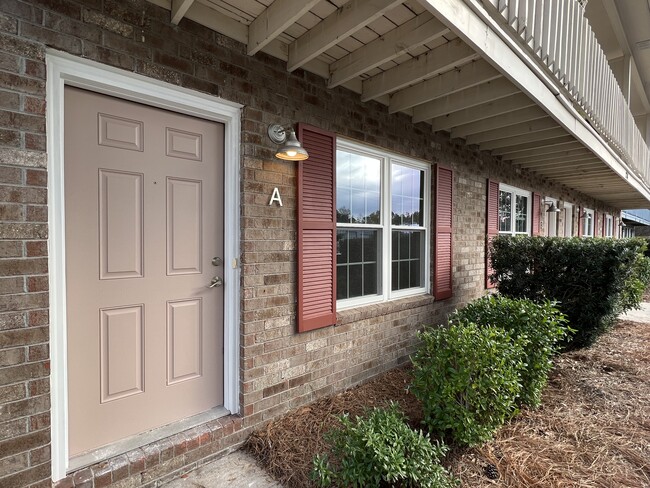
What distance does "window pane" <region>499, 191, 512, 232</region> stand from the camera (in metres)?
5.92

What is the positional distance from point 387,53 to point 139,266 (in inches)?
89.2

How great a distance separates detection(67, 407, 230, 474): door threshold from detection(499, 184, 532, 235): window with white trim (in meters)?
5.31

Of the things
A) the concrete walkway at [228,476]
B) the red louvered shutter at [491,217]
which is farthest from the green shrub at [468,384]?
the red louvered shutter at [491,217]

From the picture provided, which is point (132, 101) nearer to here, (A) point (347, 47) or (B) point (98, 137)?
(B) point (98, 137)

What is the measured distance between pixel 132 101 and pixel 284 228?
51.3 inches

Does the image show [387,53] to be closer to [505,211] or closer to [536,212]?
[505,211]

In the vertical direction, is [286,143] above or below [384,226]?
above

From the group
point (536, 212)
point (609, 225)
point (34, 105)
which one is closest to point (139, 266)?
point (34, 105)

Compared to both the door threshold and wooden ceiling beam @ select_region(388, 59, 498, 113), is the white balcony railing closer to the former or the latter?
wooden ceiling beam @ select_region(388, 59, 498, 113)

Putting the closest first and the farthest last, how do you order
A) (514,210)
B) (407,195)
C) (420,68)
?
(420,68) → (407,195) → (514,210)

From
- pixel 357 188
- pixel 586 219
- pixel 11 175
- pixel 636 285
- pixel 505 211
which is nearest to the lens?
pixel 11 175

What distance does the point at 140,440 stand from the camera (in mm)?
2148

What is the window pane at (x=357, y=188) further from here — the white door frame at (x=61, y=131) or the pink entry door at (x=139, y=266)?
the white door frame at (x=61, y=131)

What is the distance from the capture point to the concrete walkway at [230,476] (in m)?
2.11
